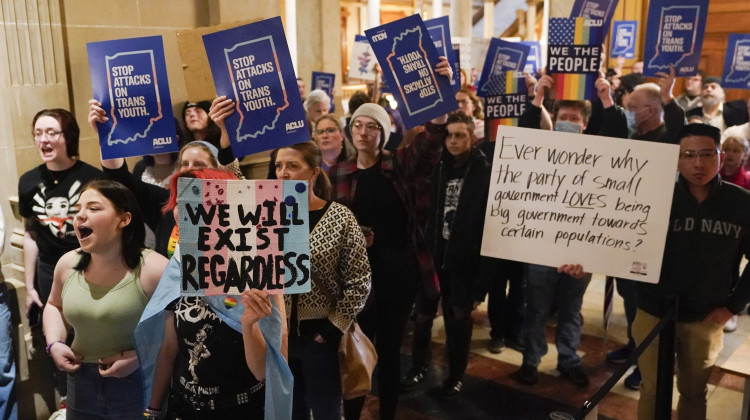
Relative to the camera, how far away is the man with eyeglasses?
346cm

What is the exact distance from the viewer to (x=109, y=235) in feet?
9.68

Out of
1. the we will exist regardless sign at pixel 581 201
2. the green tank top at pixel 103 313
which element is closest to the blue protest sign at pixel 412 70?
the we will exist regardless sign at pixel 581 201

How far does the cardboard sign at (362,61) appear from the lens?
820 centimetres

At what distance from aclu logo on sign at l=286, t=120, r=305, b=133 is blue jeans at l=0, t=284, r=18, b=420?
211 centimetres

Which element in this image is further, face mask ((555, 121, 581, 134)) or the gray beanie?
face mask ((555, 121, 581, 134))

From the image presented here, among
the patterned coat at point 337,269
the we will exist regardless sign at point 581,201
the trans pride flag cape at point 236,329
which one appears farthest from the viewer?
the we will exist regardless sign at point 581,201

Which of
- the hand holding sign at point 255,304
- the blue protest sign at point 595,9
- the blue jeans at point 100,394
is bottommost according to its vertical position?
the blue jeans at point 100,394

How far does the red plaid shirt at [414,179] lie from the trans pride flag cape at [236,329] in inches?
58.4

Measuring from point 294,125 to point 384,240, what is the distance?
3.02ft

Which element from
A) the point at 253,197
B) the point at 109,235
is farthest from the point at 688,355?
the point at 109,235

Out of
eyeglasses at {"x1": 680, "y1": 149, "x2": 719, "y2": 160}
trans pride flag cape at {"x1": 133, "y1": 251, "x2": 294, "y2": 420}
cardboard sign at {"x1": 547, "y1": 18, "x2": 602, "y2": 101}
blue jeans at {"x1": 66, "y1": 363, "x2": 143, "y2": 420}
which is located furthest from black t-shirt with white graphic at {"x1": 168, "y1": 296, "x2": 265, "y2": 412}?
cardboard sign at {"x1": 547, "y1": 18, "x2": 602, "y2": 101}

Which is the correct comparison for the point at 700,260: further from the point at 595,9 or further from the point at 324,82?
the point at 324,82

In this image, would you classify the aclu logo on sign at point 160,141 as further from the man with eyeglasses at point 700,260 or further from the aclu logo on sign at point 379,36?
the man with eyeglasses at point 700,260

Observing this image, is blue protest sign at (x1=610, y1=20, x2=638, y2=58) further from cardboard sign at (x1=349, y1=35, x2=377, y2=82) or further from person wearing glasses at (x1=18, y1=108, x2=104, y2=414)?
person wearing glasses at (x1=18, y1=108, x2=104, y2=414)
